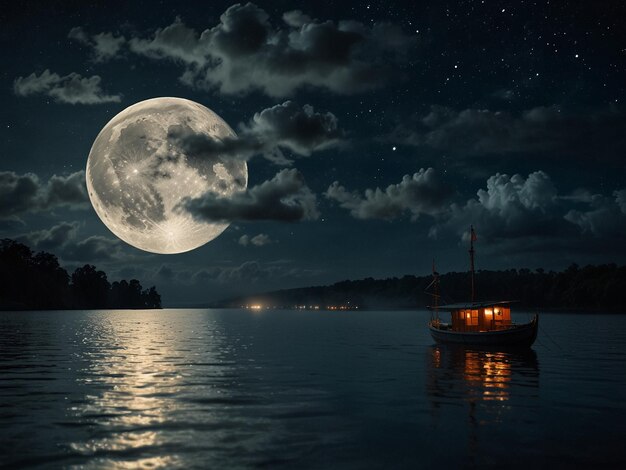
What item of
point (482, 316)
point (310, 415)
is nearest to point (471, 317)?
point (482, 316)

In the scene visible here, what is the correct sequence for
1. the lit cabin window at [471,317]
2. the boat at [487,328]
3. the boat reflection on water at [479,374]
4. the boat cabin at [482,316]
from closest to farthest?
the boat reflection on water at [479,374]
the boat at [487,328]
the boat cabin at [482,316]
the lit cabin window at [471,317]

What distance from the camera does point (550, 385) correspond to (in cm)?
3164

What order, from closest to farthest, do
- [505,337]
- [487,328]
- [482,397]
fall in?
[482,397], [505,337], [487,328]

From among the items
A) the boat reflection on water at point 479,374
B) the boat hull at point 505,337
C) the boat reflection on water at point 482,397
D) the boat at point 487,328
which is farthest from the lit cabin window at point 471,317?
the boat reflection on water at point 482,397

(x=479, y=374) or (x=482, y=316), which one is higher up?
(x=482, y=316)

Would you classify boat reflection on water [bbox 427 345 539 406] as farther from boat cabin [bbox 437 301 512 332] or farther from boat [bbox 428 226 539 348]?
boat cabin [bbox 437 301 512 332]

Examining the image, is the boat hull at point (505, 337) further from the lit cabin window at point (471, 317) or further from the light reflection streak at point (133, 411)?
the light reflection streak at point (133, 411)

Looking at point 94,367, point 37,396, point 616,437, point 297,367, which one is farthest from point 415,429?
point 94,367

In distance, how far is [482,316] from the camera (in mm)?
61031

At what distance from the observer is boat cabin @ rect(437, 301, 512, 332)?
198 ft

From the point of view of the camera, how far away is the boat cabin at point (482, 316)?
198ft

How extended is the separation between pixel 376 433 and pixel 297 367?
22.3 meters

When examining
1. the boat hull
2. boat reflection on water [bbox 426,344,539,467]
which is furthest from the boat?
boat reflection on water [bbox 426,344,539,467]

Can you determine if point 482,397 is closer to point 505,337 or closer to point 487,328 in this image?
point 505,337
